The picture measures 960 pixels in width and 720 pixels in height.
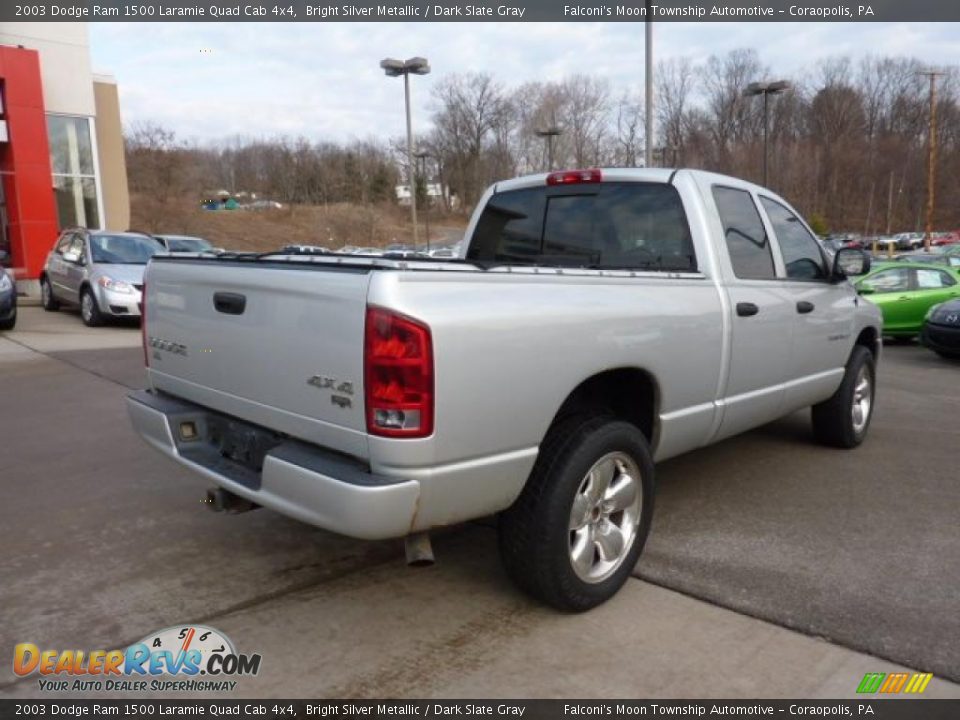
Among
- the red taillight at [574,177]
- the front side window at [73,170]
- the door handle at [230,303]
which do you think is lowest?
the door handle at [230,303]

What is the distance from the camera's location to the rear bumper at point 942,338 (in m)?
10.5

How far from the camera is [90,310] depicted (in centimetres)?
1333

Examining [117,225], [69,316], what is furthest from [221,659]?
[117,225]

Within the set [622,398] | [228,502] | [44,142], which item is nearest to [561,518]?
Result: [622,398]

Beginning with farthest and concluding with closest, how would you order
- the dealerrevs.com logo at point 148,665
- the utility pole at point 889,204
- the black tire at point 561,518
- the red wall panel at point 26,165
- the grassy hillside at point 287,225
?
the utility pole at point 889,204
the grassy hillside at point 287,225
the red wall panel at point 26,165
the black tire at point 561,518
the dealerrevs.com logo at point 148,665

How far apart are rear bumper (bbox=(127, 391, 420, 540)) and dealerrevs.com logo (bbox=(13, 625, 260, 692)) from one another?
612 mm

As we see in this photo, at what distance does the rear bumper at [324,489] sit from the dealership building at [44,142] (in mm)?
19822

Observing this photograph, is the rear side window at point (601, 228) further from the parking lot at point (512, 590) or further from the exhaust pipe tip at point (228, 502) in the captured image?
the exhaust pipe tip at point (228, 502)

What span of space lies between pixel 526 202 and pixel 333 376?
242 cm

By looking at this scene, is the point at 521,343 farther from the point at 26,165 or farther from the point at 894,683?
the point at 26,165

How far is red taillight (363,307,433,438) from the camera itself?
2.51m

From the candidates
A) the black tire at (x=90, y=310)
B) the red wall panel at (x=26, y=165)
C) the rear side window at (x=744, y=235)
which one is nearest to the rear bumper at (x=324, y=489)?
the rear side window at (x=744, y=235)

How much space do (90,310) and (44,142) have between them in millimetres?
9465

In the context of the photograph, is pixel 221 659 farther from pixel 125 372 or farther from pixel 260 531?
pixel 125 372
